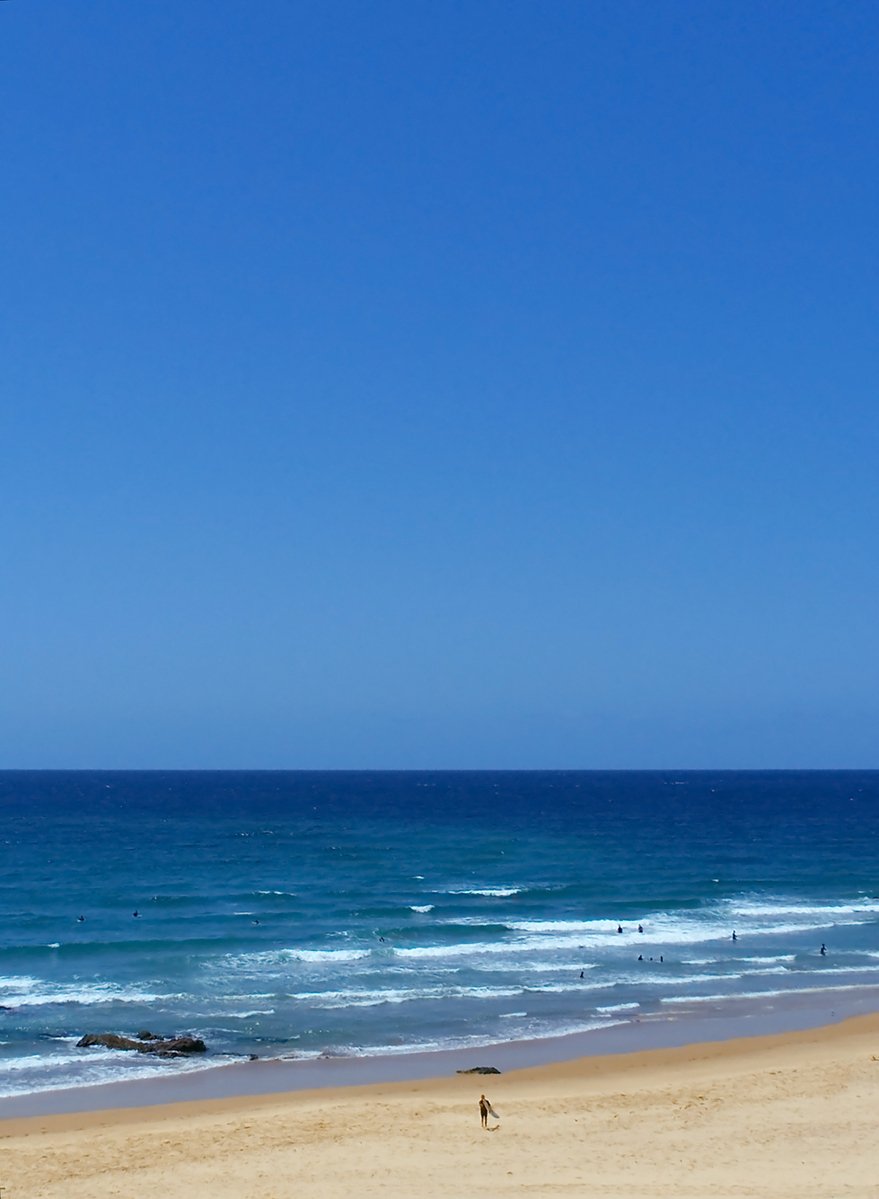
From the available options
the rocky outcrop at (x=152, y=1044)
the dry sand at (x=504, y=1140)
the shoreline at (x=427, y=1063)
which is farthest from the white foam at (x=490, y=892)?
the dry sand at (x=504, y=1140)

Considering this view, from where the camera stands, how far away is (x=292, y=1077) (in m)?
25.8

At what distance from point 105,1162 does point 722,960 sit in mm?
25536

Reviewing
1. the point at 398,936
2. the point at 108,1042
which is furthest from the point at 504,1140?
the point at 398,936

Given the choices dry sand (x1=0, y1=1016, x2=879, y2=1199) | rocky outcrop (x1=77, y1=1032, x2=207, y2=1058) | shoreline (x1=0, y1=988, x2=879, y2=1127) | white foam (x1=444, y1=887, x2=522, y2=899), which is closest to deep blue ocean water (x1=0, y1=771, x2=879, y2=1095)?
white foam (x1=444, y1=887, x2=522, y2=899)

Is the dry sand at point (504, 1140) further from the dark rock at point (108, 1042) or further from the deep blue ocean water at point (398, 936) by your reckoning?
the dark rock at point (108, 1042)

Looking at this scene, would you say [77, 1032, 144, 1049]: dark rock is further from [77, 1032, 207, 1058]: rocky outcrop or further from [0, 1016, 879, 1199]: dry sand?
[0, 1016, 879, 1199]: dry sand

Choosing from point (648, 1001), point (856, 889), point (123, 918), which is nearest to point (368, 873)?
point (123, 918)

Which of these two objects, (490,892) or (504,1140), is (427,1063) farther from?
(490,892)

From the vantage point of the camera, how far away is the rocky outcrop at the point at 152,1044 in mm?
27328

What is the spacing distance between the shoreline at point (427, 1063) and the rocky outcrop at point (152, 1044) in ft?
3.92

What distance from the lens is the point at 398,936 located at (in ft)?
142

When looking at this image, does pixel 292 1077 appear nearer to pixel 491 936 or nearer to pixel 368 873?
pixel 491 936

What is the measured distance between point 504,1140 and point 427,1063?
255 inches

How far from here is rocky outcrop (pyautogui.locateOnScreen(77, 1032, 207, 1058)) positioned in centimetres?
2733
